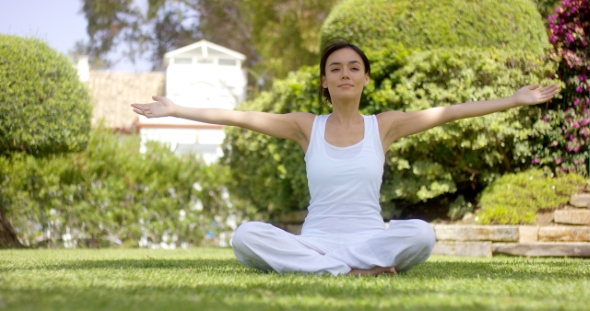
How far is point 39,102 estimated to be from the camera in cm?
951

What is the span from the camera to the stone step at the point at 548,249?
7.57m

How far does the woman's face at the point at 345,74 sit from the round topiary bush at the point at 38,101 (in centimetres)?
575

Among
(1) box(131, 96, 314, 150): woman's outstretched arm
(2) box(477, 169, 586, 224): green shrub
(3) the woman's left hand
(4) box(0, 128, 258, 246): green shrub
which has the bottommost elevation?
(4) box(0, 128, 258, 246): green shrub

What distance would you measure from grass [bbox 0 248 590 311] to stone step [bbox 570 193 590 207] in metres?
4.09

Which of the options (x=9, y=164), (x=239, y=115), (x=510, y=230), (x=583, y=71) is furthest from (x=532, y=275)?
(x=9, y=164)

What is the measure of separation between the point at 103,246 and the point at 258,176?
122 inches

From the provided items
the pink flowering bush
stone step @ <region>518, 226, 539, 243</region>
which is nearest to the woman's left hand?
stone step @ <region>518, 226, 539, 243</region>

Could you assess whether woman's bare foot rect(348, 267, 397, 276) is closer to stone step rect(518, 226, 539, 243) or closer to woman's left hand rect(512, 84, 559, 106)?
woman's left hand rect(512, 84, 559, 106)

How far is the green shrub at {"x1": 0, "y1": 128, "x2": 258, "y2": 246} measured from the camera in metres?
11.9

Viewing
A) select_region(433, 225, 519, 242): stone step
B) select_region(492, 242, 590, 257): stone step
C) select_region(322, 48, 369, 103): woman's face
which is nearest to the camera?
select_region(322, 48, 369, 103): woman's face

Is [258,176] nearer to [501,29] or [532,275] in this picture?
[501,29]

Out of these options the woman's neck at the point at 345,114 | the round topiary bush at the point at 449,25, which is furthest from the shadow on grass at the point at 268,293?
the round topiary bush at the point at 449,25

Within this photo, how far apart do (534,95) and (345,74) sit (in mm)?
1322

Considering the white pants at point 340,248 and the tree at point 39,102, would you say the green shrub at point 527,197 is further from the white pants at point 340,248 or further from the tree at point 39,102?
the tree at point 39,102
